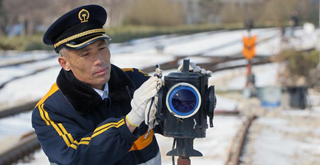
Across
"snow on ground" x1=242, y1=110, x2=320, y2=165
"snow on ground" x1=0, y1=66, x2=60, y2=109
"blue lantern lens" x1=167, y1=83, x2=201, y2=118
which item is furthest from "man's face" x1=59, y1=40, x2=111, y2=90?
"snow on ground" x1=0, y1=66, x2=60, y2=109

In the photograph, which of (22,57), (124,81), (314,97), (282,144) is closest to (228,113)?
(282,144)

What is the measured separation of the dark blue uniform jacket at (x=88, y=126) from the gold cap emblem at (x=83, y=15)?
293 mm

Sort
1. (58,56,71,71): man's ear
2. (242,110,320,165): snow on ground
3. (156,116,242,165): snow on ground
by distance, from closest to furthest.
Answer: (58,56,71,71): man's ear → (156,116,242,165): snow on ground → (242,110,320,165): snow on ground

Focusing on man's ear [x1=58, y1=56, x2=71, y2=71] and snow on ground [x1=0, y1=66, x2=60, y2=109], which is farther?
snow on ground [x1=0, y1=66, x2=60, y2=109]

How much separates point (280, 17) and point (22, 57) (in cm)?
3026

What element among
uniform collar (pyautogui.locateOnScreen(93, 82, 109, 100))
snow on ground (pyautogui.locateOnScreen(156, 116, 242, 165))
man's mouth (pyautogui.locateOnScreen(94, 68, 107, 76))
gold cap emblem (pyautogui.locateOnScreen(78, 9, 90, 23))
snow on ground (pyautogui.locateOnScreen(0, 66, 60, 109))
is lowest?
snow on ground (pyautogui.locateOnScreen(156, 116, 242, 165))

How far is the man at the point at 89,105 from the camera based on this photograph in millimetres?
2059

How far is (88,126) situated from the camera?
228 centimetres

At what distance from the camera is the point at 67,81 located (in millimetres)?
2357

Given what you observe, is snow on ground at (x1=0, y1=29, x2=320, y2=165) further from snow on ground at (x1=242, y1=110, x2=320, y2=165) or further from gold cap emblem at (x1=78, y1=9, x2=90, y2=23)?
gold cap emblem at (x1=78, y1=9, x2=90, y2=23)

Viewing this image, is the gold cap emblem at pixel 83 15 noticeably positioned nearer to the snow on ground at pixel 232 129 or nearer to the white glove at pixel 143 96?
the white glove at pixel 143 96

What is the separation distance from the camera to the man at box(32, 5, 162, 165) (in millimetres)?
2059

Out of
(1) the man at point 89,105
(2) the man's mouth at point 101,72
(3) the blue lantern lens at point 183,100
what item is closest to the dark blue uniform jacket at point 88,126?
(1) the man at point 89,105

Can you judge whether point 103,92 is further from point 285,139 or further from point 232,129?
point 232,129
